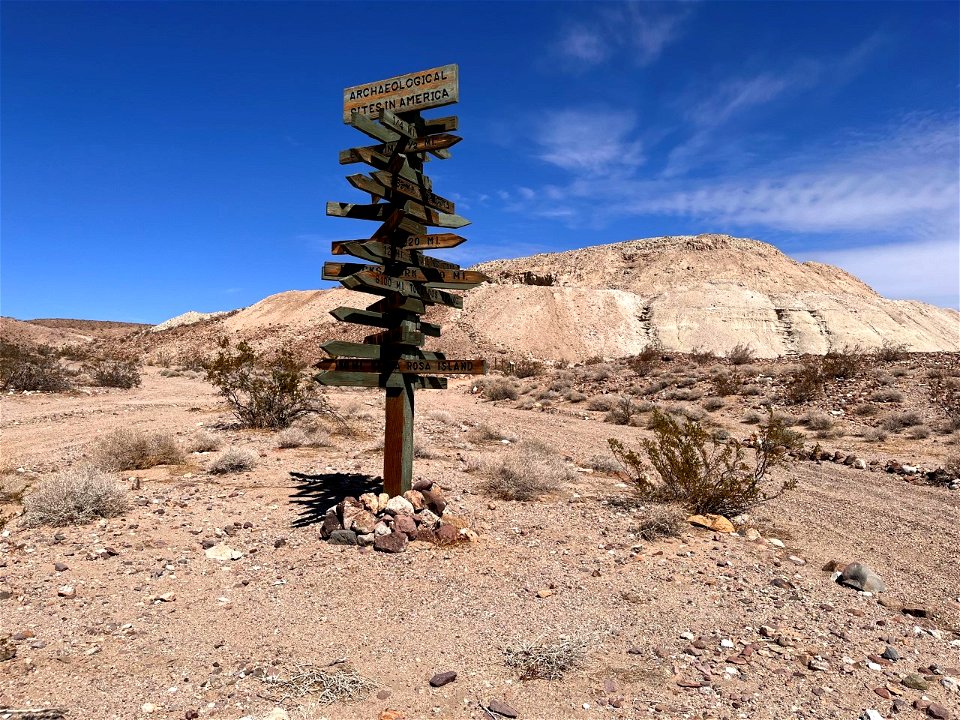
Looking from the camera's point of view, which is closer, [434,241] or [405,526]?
[405,526]

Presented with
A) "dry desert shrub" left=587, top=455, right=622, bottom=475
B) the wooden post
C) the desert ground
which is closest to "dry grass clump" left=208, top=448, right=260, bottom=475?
the desert ground

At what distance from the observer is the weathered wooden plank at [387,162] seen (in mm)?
6277

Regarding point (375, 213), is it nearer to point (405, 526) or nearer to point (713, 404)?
point (405, 526)

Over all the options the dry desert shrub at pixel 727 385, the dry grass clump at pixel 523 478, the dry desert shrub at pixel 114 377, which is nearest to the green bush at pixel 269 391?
the dry grass clump at pixel 523 478

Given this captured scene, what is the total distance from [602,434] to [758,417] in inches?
213

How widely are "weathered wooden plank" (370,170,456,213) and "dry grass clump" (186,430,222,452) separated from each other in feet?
20.3

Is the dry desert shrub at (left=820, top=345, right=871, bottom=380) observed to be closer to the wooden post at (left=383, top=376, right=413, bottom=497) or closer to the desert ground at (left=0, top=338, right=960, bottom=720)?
the desert ground at (left=0, top=338, right=960, bottom=720)

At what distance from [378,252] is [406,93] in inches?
74.6

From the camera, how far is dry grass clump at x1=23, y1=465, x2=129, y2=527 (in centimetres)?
598

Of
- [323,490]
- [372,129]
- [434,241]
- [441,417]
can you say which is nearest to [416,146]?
[372,129]

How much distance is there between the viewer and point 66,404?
54.3 feet

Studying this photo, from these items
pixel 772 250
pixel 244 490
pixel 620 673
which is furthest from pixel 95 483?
pixel 772 250

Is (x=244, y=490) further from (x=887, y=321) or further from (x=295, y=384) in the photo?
(x=887, y=321)

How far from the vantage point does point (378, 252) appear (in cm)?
621
